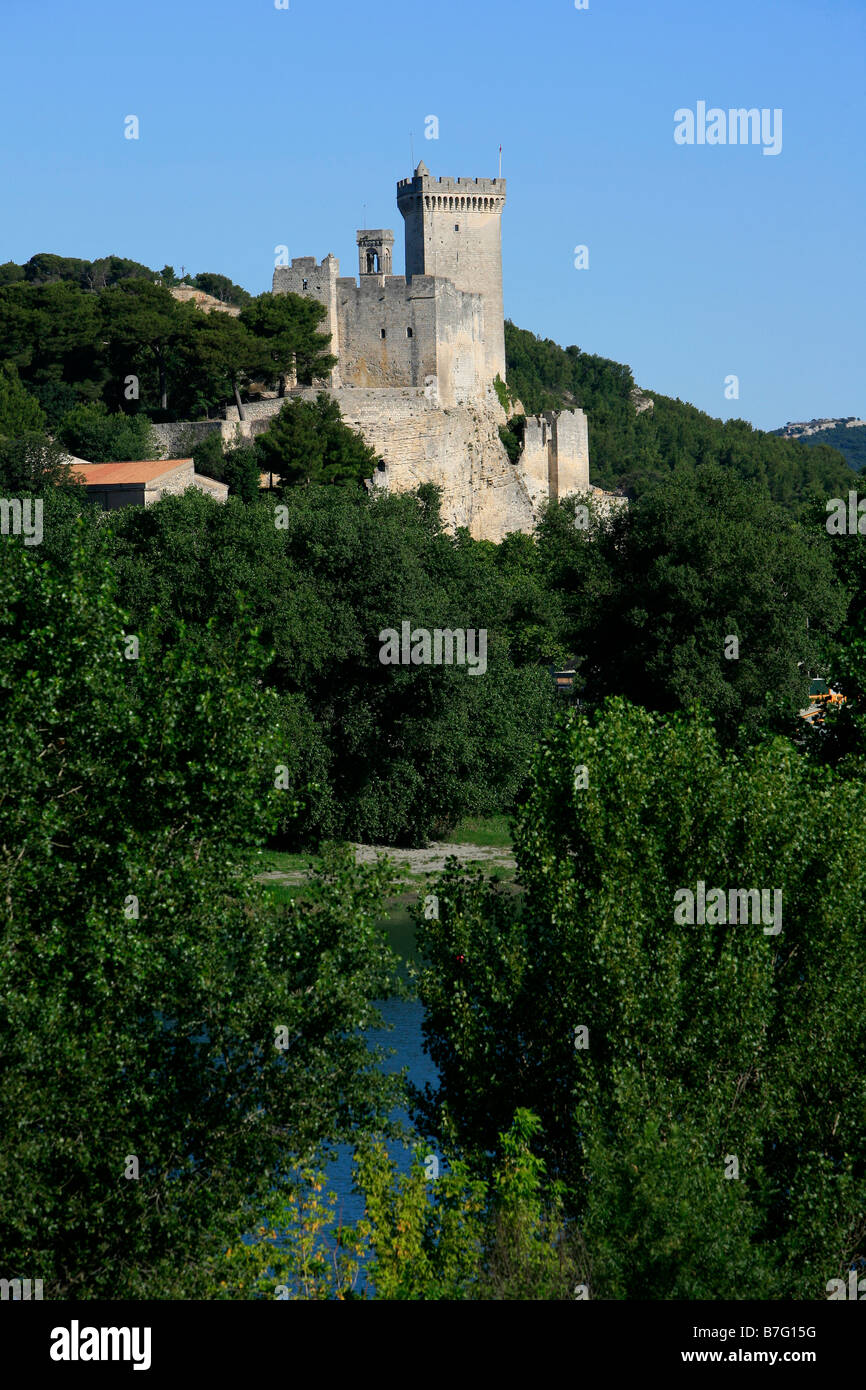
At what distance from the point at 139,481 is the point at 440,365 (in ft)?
54.7

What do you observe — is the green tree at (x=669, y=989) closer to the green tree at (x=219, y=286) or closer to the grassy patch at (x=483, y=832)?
the grassy patch at (x=483, y=832)

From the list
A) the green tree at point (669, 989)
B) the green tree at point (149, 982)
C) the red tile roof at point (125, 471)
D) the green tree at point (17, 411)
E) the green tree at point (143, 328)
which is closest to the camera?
the green tree at point (149, 982)

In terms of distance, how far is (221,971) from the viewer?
13.8 meters

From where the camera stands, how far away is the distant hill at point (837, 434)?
161m

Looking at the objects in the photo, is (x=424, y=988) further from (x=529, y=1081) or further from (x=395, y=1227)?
(x=395, y=1227)

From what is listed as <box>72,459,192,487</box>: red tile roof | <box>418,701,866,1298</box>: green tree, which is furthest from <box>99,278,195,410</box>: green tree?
<box>418,701,866,1298</box>: green tree

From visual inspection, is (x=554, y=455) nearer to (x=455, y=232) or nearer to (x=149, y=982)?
(x=455, y=232)

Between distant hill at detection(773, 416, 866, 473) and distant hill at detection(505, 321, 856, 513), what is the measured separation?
168ft

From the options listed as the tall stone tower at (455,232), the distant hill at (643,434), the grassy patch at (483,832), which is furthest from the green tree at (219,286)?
the grassy patch at (483,832)

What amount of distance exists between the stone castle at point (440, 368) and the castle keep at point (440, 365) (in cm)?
4

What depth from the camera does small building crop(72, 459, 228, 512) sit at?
44.1 metres

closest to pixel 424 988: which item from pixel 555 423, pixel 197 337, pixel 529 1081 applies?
pixel 529 1081
